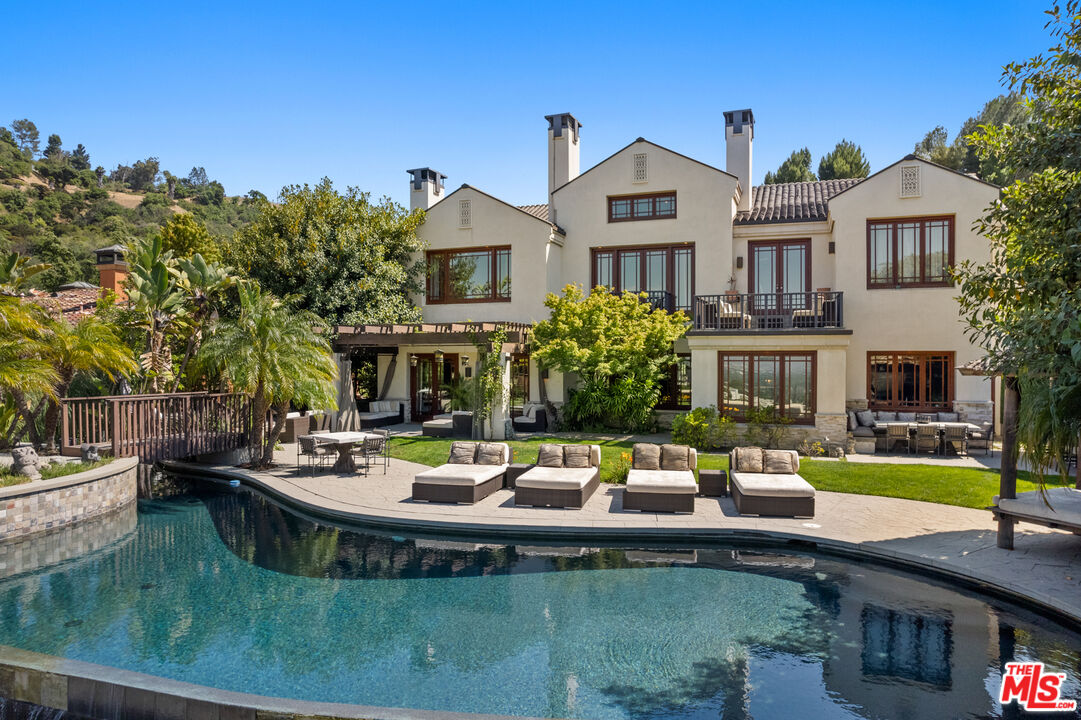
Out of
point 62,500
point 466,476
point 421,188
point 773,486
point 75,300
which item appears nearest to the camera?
point 62,500

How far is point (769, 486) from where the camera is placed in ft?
35.3

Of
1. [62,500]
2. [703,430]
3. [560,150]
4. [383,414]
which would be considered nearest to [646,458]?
[703,430]

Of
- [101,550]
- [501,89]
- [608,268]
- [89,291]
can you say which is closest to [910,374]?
[608,268]

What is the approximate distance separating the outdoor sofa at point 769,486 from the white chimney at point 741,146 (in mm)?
11846

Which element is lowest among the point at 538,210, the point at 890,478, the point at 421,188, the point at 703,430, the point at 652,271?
the point at 890,478

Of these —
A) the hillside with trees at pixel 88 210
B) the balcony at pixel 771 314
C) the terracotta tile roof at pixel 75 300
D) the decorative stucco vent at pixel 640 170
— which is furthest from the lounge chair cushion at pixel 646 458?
the hillside with trees at pixel 88 210

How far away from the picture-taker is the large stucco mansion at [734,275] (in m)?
17.8

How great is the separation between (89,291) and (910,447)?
2998cm

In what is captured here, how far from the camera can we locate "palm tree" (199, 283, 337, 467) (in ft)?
46.3

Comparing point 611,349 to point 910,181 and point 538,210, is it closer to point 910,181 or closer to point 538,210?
point 538,210

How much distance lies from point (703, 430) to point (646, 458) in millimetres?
4780

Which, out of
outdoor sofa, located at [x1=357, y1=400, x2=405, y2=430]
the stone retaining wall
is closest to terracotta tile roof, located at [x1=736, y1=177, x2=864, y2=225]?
outdoor sofa, located at [x1=357, y1=400, x2=405, y2=430]

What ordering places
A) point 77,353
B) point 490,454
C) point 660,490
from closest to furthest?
1. point 660,490
2. point 490,454
3. point 77,353

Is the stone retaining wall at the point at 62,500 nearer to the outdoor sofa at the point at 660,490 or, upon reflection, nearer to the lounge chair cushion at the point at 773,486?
the outdoor sofa at the point at 660,490
